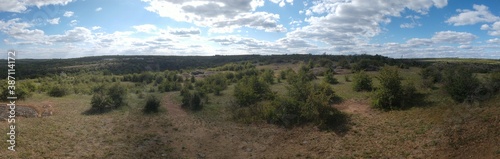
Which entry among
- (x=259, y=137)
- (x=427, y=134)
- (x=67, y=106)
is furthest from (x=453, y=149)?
(x=67, y=106)

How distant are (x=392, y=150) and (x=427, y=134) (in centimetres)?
271

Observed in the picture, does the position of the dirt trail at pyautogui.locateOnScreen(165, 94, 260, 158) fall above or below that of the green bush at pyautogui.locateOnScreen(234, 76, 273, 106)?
below

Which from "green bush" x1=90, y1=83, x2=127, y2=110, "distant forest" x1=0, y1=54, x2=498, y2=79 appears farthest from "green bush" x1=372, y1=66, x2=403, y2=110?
"green bush" x1=90, y1=83, x2=127, y2=110

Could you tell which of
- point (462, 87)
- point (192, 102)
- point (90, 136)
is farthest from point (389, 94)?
point (90, 136)

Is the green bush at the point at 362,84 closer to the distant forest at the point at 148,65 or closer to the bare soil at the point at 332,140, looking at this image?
the bare soil at the point at 332,140

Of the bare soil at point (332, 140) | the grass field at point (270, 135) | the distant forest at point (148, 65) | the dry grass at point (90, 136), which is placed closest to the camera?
the bare soil at point (332, 140)

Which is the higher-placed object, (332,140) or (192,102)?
(192,102)

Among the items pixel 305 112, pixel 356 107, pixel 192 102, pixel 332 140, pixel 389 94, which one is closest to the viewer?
pixel 332 140

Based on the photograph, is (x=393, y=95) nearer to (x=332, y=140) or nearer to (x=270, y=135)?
(x=332, y=140)

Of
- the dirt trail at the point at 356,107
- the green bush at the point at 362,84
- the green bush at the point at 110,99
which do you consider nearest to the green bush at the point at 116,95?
the green bush at the point at 110,99

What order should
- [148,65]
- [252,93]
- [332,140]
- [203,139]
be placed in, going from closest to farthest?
[332,140], [203,139], [252,93], [148,65]

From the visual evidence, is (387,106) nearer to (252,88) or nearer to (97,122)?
(252,88)

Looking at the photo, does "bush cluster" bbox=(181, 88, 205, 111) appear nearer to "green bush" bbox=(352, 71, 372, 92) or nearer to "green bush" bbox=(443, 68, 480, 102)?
"green bush" bbox=(352, 71, 372, 92)

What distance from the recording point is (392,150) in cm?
1722
